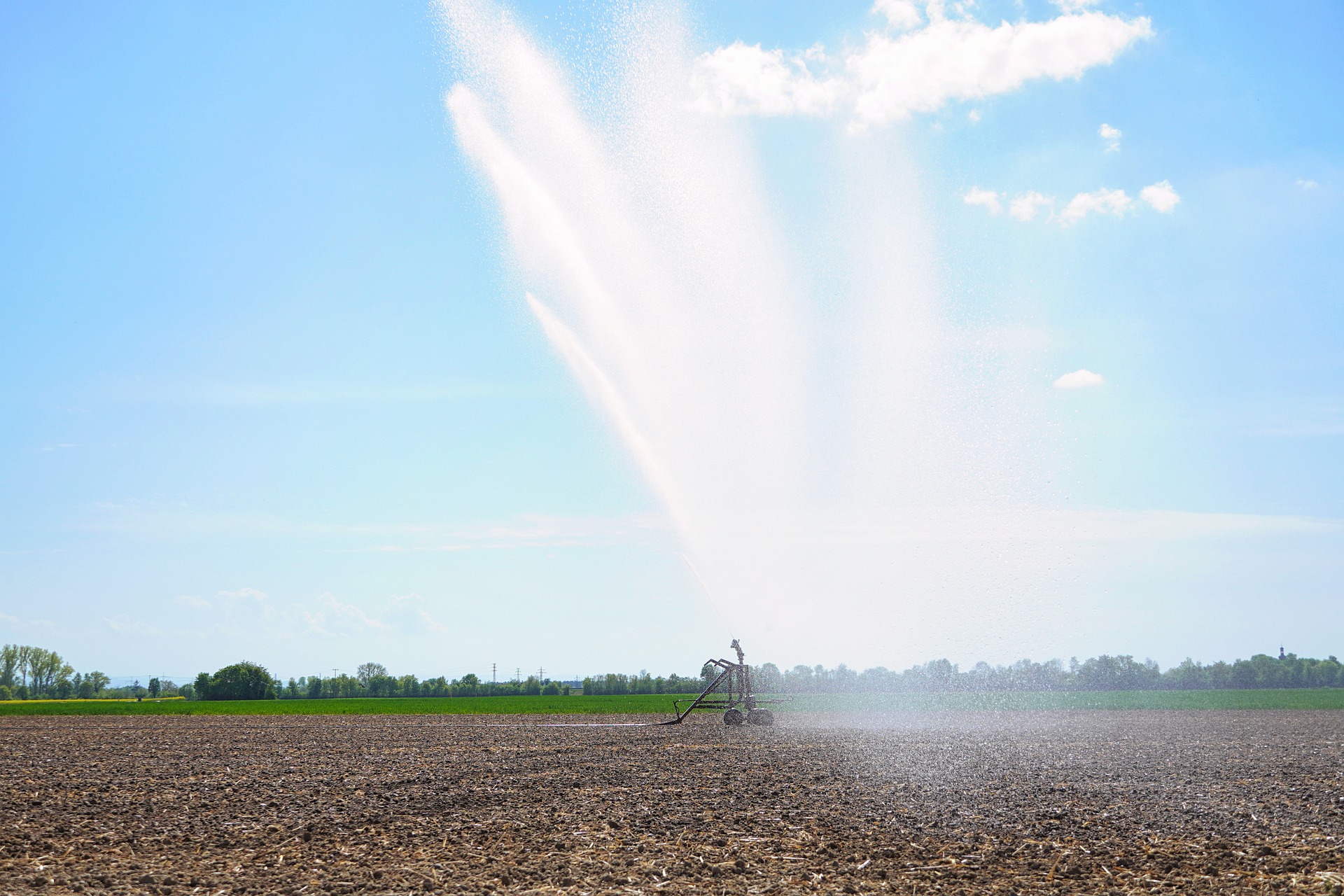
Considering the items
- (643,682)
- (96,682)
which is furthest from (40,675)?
(643,682)

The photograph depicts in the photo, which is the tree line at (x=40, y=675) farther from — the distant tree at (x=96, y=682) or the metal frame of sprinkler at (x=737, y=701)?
the metal frame of sprinkler at (x=737, y=701)

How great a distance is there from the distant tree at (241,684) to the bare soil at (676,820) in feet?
298

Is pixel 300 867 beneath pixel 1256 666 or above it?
above

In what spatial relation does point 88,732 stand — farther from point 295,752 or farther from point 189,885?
point 189,885

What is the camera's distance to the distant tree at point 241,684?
108250 mm

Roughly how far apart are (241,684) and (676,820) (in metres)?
110

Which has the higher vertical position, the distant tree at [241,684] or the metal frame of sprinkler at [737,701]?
the metal frame of sprinkler at [737,701]

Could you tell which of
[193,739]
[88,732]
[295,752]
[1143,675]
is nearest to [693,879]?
[295,752]

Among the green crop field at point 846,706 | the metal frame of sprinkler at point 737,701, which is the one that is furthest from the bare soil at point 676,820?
the green crop field at point 846,706

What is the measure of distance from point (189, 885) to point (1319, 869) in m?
12.3

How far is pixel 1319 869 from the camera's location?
10.4 m

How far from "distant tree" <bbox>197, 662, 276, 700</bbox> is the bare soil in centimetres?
9070

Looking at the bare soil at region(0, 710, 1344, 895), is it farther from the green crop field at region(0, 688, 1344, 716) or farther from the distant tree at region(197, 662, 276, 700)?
the distant tree at region(197, 662, 276, 700)

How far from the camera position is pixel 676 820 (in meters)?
13.3
